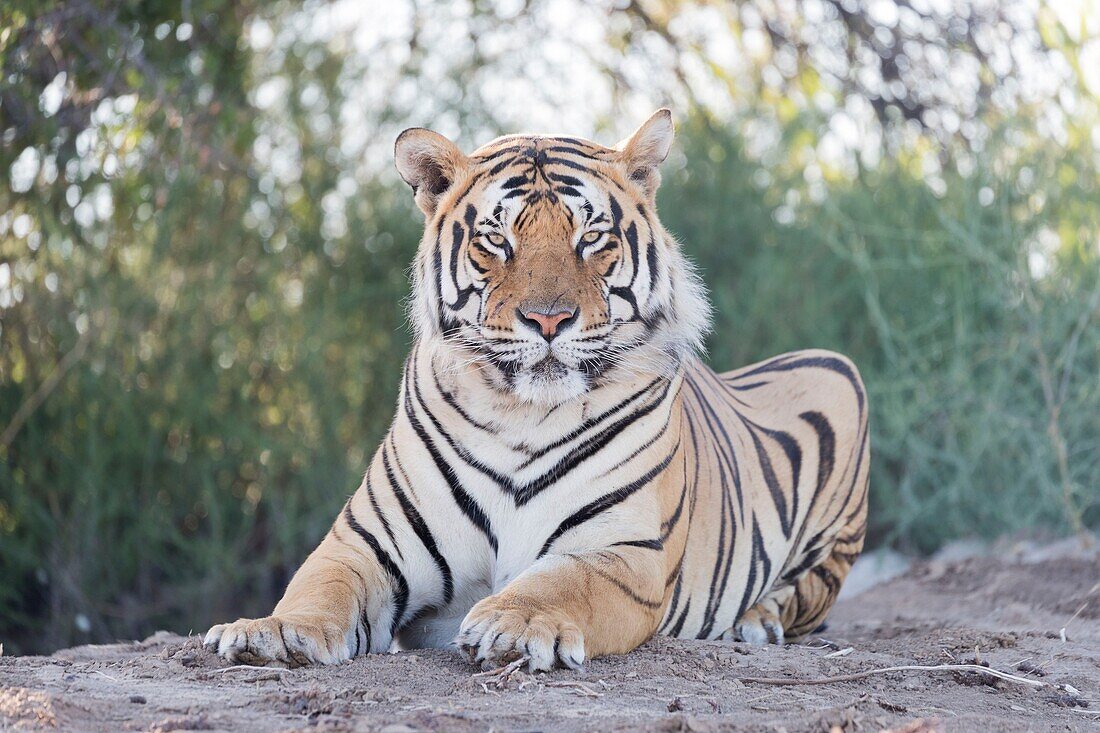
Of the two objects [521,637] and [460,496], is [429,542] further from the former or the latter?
[521,637]

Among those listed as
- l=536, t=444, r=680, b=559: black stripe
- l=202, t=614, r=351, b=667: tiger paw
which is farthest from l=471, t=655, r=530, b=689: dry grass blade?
l=536, t=444, r=680, b=559: black stripe

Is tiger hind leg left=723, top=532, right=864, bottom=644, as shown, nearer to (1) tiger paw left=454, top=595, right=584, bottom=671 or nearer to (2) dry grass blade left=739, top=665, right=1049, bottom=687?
(2) dry grass blade left=739, top=665, right=1049, bottom=687

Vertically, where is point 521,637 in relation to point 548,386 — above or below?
below

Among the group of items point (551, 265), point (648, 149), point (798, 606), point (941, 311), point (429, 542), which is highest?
point (648, 149)

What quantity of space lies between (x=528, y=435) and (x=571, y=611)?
0.60 metres

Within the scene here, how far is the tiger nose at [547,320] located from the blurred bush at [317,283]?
10.9ft

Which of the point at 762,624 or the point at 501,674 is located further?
the point at 762,624

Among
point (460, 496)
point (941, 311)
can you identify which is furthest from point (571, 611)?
point (941, 311)

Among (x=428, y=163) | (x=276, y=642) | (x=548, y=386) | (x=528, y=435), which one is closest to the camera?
(x=276, y=642)

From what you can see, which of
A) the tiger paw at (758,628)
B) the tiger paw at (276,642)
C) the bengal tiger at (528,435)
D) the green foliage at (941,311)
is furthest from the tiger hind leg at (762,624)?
the green foliage at (941,311)

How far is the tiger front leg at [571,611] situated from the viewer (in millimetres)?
2850

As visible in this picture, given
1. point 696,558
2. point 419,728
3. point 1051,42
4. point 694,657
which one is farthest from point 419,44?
point 419,728

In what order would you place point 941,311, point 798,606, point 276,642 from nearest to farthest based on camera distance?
point 276,642 < point 798,606 < point 941,311

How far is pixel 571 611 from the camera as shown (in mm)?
3002
